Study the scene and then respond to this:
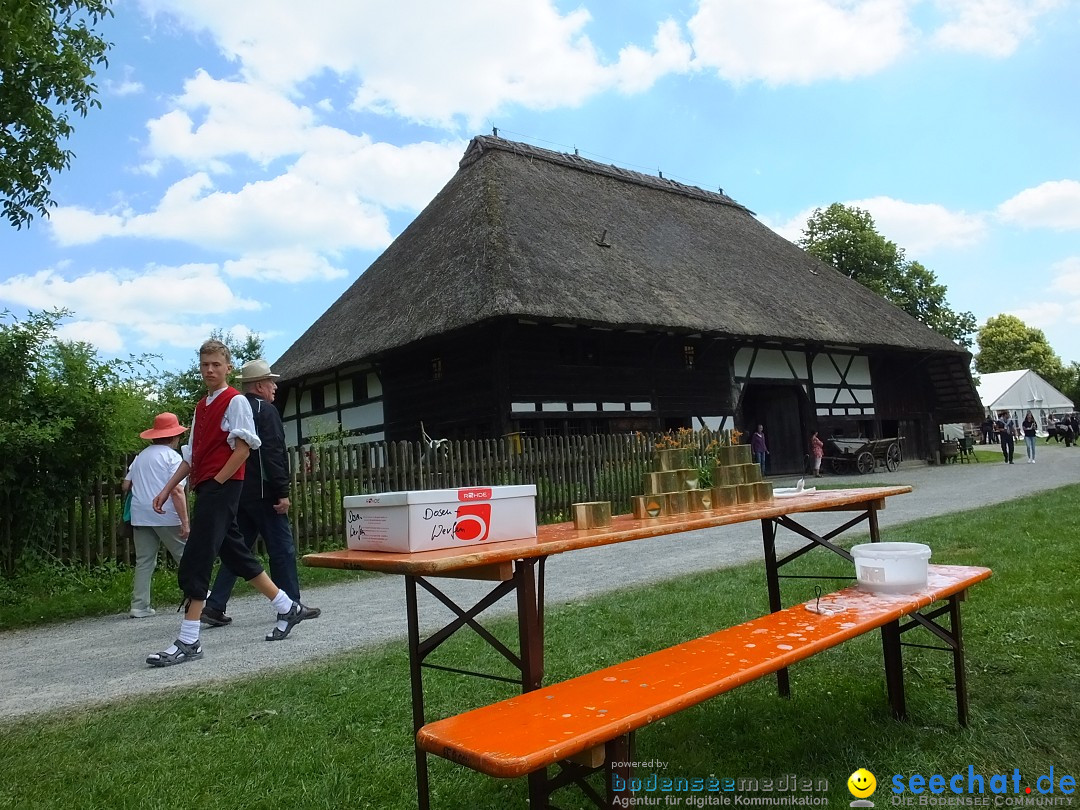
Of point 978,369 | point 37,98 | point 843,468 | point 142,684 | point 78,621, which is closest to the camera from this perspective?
point 142,684

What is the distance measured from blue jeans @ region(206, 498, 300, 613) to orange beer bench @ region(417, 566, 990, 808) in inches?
126

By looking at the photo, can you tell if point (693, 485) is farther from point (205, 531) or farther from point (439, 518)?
point (205, 531)

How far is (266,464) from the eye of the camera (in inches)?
190

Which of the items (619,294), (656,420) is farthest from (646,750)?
(656,420)

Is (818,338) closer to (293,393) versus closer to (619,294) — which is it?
(619,294)

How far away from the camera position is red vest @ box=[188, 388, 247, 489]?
13.5ft

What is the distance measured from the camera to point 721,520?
2775 mm

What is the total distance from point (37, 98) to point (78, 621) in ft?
23.1

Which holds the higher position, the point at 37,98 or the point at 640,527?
the point at 37,98

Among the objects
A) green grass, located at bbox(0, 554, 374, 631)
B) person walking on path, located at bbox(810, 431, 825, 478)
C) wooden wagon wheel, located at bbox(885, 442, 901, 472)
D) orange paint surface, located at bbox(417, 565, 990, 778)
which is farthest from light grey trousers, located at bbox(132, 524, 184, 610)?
wooden wagon wheel, located at bbox(885, 442, 901, 472)

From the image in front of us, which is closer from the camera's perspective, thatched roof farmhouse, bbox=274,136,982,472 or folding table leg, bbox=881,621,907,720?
folding table leg, bbox=881,621,907,720

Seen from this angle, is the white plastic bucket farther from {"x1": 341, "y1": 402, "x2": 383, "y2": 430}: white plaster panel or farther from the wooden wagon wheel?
the wooden wagon wheel

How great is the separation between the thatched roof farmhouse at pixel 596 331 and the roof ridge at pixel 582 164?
0.07 meters

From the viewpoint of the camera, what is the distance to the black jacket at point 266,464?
15.8 ft
